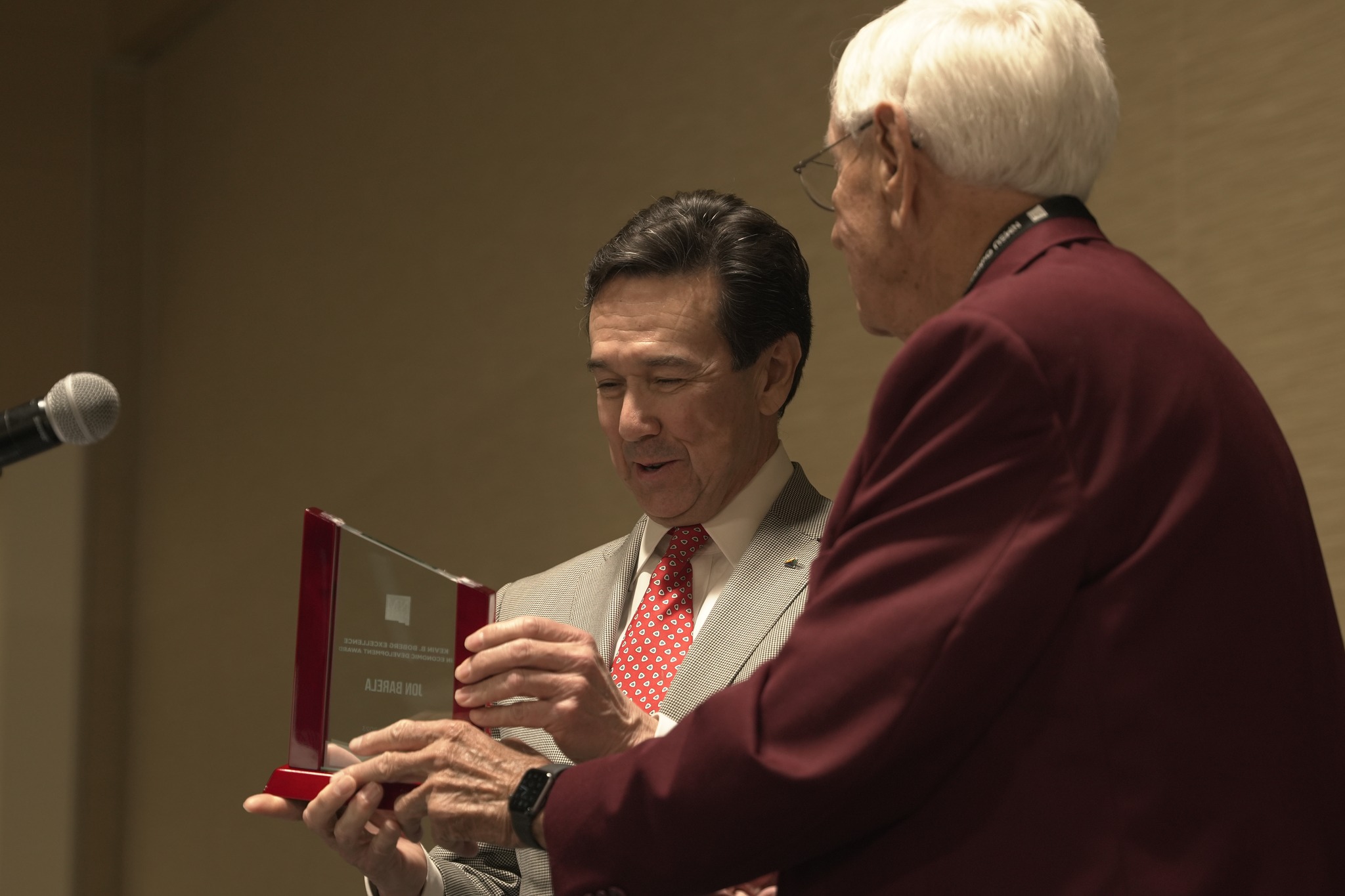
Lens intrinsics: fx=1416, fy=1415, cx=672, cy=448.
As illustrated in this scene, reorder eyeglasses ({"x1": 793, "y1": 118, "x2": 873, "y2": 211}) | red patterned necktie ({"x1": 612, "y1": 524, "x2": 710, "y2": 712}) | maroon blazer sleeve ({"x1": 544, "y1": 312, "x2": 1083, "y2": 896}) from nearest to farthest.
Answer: maroon blazer sleeve ({"x1": 544, "y1": 312, "x2": 1083, "y2": 896}), eyeglasses ({"x1": 793, "y1": 118, "x2": 873, "y2": 211}), red patterned necktie ({"x1": 612, "y1": 524, "x2": 710, "y2": 712})

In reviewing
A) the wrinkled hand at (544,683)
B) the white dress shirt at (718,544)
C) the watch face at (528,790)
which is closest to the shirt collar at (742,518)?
the white dress shirt at (718,544)

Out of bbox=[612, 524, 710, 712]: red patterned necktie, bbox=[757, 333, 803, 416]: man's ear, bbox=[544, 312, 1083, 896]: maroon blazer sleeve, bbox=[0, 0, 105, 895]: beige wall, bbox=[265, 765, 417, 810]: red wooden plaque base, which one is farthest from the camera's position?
bbox=[0, 0, 105, 895]: beige wall

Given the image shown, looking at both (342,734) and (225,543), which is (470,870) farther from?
(225,543)

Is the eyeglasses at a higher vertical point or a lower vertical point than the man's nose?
higher

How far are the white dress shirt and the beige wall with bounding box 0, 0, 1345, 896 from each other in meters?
0.87

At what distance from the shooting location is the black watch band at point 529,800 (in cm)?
134

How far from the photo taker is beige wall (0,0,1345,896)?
2.44 meters

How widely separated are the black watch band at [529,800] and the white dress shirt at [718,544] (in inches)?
27.7

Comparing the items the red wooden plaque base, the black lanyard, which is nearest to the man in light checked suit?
the red wooden plaque base

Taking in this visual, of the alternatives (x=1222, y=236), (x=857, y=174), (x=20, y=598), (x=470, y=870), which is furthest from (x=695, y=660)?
(x=20, y=598)

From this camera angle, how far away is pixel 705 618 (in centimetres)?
205

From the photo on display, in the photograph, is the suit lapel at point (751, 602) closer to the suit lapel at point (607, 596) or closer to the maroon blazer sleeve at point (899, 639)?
the suit lapel at point (607, 596)

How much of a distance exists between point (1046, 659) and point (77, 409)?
117 cm

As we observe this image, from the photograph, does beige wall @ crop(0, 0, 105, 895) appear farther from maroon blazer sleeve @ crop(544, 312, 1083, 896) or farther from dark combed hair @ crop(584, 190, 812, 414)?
maroon blazer sleeve @ crop(544, 312, 1083, 896)
